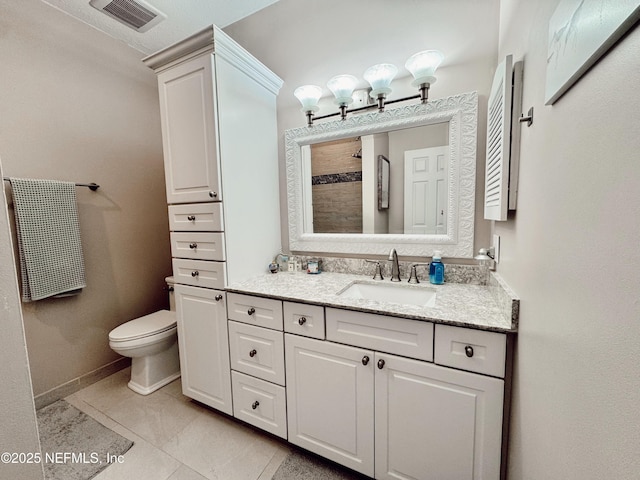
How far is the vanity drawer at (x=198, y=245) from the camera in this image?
1.44 m

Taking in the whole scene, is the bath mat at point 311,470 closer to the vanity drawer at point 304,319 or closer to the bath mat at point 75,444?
the vanity drawer at point 304,319

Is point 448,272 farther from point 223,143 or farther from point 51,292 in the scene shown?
point 51,292

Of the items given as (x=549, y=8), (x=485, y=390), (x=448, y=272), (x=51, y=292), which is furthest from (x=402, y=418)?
(x=51, y=292)

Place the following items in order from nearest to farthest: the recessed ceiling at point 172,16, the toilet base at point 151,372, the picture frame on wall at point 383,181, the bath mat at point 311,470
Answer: the bath mat at point 311,470
the picture frame on wall at point 383,181
the recessed ceiling at point 172,16
the toilet base at point 151,372

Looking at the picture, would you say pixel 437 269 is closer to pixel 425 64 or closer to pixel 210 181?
pixel 425 64

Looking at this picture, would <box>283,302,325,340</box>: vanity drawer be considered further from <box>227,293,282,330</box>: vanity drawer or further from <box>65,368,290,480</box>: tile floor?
<box>65,368,290,480</box>: tile floor

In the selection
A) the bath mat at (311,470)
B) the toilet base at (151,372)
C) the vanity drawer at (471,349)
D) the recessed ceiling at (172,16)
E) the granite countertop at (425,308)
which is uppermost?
the recessed ceiling at (172,16)

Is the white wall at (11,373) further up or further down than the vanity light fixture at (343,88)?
further down

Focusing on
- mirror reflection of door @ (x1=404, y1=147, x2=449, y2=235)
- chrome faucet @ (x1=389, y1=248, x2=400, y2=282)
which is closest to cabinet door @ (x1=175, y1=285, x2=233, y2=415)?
chrome faucet @ (x1=389, y1=248, x2=400, y2=282)

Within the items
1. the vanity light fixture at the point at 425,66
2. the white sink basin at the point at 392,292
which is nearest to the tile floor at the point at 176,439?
the white sink basin at the point at 392,292

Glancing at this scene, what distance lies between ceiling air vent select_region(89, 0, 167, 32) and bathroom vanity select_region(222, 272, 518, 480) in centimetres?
197

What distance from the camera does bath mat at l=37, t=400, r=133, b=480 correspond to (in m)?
1.28

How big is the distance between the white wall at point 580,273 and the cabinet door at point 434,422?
0.11 m

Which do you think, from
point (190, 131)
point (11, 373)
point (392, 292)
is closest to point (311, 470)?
point (392, 292)
